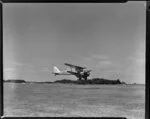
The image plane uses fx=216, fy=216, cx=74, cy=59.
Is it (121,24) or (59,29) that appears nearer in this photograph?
(59,29)

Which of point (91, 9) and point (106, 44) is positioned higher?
point (91, 9)

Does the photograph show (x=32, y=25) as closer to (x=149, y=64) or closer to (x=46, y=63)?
(x=46, y=63)

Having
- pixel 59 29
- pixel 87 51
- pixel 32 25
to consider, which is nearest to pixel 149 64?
pixel 59 29

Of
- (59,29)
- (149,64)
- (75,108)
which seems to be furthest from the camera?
(75,108)

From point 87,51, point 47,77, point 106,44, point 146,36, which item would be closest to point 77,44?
point 87,51

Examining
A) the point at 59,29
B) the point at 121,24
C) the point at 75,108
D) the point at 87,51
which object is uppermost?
the point at 121,24

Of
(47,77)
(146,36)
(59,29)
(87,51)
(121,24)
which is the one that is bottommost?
(47,77)

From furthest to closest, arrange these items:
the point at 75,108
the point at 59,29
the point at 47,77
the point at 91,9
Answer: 1. the point at 75,108
2. the point at 91,9
3. the point at 59,29
4. the point at 47,77

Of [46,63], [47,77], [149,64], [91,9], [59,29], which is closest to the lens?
[149,64]

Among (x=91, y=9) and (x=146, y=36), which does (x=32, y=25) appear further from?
(x=146, y=36)
